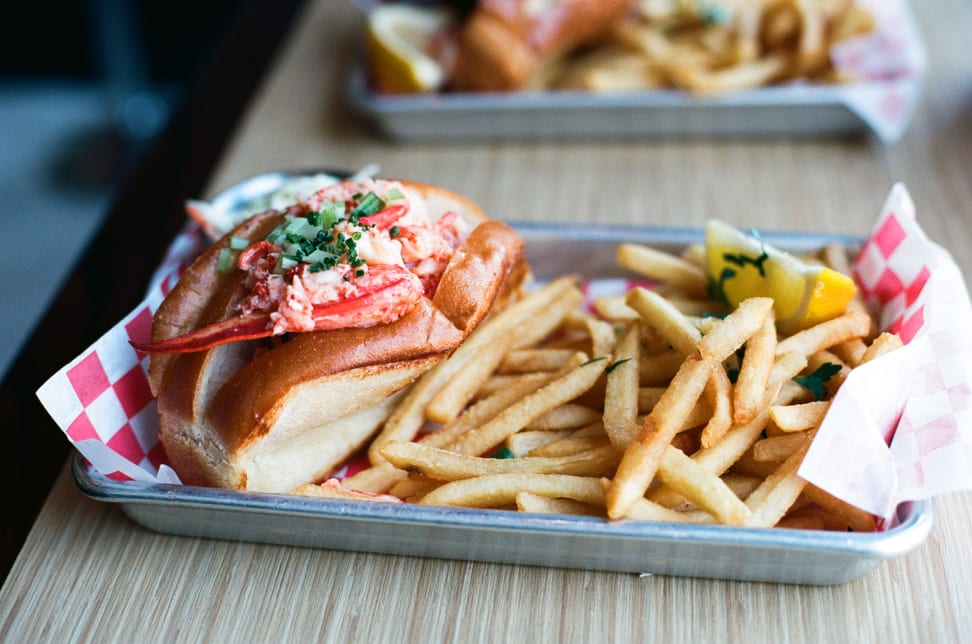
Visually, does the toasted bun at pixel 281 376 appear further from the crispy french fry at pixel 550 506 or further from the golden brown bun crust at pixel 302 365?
the crispy french fry at pixel 550 506

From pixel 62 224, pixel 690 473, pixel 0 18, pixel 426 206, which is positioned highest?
pixel 426 206

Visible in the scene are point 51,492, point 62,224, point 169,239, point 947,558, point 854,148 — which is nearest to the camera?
point 947,558

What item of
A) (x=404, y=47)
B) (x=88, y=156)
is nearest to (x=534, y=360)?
(x=404, y=47)

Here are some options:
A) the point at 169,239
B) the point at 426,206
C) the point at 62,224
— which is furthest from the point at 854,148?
the point at 62,224

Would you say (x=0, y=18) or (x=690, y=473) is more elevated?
(x=690, y=473)

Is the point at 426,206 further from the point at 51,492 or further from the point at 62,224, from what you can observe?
the point at 62,224
